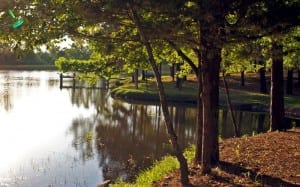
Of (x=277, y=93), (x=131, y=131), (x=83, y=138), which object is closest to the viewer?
(x=277, y=93)

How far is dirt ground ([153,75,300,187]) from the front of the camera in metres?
8.66

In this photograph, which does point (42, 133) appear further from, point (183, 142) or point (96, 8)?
point (96, 8)

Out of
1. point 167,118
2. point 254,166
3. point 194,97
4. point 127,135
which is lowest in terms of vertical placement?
point 127,135

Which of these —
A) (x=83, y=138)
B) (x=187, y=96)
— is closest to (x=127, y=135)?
(x=83, y=138)

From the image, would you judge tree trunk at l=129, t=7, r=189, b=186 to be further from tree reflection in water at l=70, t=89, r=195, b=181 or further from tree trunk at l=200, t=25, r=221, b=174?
tree reflection in water at l=70, t=89, r=195, b=181

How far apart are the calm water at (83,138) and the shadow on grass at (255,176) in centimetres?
521

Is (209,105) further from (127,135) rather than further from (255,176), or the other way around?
(127,135)

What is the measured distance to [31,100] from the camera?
3988 centimetres

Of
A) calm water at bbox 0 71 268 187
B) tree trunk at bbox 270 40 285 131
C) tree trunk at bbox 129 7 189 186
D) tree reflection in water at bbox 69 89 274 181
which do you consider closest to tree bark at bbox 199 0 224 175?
tree trunk at bbox 129 7 189 186

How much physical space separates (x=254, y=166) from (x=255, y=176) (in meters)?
0.98

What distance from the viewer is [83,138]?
2150 cm

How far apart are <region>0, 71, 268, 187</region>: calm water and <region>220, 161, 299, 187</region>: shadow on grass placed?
5.21 meters

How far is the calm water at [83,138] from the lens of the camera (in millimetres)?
15141

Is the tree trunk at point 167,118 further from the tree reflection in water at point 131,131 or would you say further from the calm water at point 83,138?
the calm water at point 83,138
